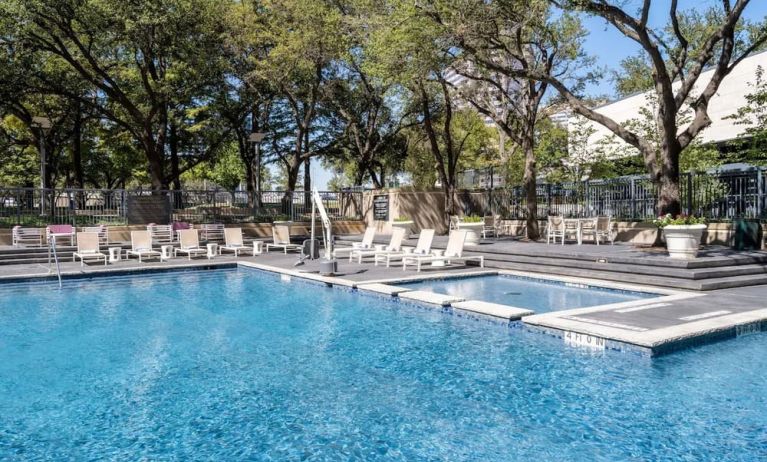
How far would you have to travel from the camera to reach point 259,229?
1046 inches

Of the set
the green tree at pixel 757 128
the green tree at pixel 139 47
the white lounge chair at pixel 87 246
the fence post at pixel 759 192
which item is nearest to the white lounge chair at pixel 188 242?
the white lounge chair at pixel 87 246

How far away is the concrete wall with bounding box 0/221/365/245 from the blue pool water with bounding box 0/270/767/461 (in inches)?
554

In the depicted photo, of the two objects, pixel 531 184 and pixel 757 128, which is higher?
pixel 757 128

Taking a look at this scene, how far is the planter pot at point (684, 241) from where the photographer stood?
496 inches

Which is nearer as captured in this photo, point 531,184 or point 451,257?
point 451,257

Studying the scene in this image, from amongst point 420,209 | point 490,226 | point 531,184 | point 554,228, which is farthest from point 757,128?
point 420,209

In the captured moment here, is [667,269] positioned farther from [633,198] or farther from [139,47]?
[139,47]

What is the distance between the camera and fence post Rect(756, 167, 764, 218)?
1573 cm

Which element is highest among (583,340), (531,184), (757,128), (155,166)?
(757,128)

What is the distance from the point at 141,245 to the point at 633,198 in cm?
1704

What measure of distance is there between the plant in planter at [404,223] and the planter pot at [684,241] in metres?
11.6

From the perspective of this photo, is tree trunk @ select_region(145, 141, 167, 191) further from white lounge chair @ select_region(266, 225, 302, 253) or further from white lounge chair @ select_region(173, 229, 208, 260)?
white lounge chair @ select_region(266, 225, 302, 253)

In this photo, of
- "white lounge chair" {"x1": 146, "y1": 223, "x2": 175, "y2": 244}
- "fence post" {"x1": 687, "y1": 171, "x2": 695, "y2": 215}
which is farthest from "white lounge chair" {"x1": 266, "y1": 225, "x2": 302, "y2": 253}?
"fence post" {"x1": 687, "y1": 171, "x2": 695, "y2": 215}

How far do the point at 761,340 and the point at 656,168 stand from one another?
8.83 meters
